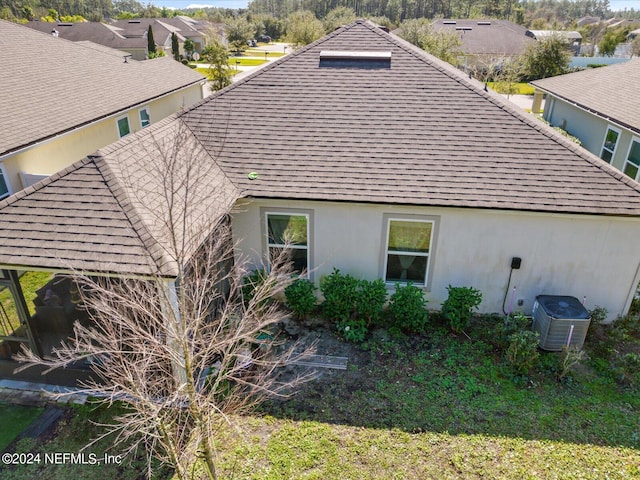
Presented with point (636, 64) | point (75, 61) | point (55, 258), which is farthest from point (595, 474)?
point (75, 61)

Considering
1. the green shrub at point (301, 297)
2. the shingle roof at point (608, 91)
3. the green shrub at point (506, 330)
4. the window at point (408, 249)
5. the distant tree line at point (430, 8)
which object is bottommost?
the green shrub at point (506, 330)

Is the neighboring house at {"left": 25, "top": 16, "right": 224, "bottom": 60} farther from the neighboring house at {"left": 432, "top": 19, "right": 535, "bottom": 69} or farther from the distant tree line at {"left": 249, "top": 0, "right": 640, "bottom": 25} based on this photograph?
the distant tree line at {"left": 249, "top": 0, "right": 640, "bottom": 25}

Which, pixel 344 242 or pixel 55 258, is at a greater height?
pixel 55 258

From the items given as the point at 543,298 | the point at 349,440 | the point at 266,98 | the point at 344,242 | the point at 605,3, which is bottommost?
the point at 349,440

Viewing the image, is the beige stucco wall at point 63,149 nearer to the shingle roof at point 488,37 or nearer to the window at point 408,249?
the window at point 408,249

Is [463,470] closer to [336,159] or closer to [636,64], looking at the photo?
[336,159]

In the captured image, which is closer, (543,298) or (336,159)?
(543,298)

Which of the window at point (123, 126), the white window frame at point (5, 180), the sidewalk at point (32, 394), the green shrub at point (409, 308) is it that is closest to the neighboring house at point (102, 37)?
the window at point (123, 126)
